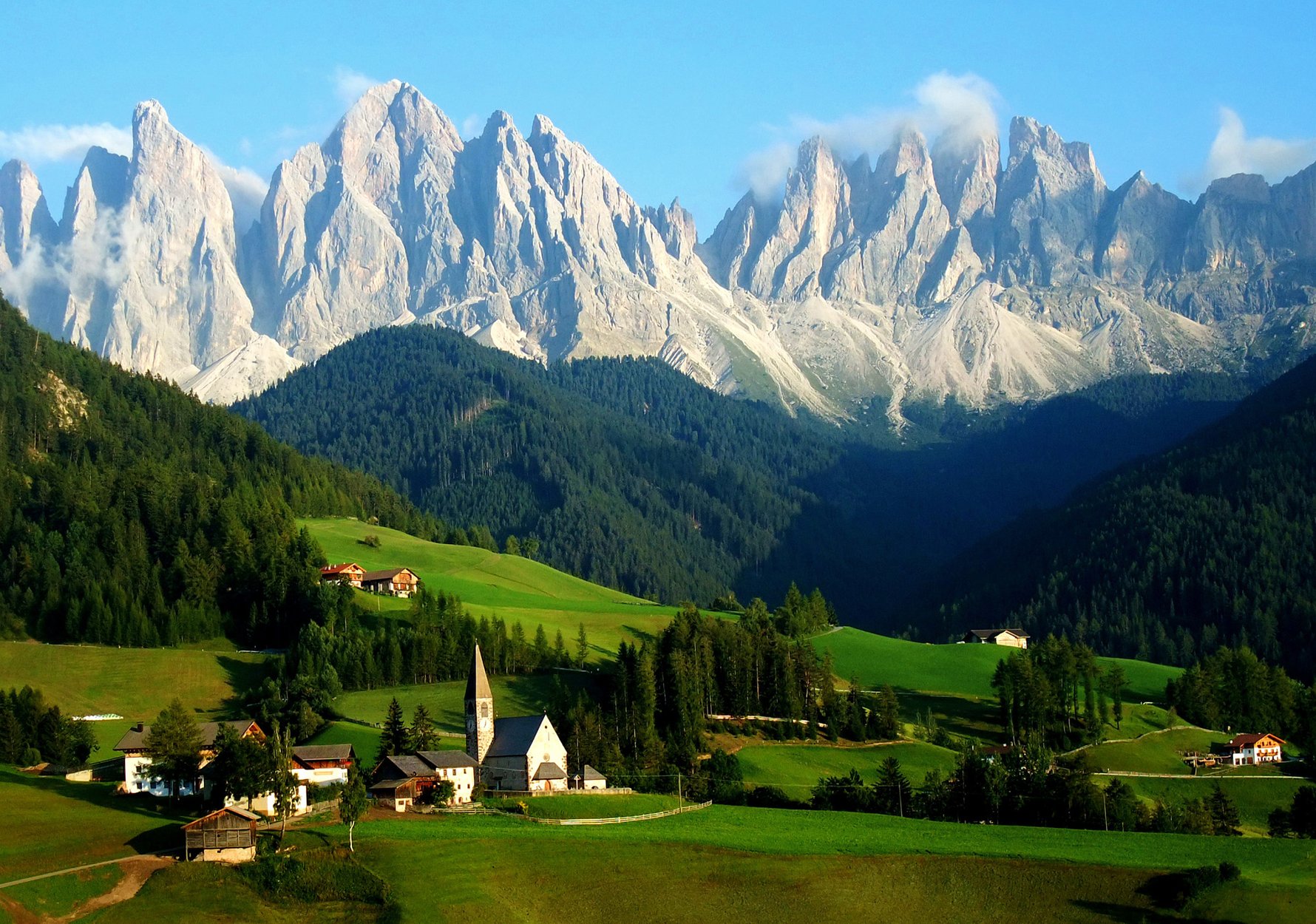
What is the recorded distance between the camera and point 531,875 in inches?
3329

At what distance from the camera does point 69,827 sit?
298 ft

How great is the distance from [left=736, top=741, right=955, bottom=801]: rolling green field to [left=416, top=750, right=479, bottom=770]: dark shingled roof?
22.5 metres

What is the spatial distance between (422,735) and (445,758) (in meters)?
6.82

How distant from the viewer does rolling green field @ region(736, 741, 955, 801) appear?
12291 cm

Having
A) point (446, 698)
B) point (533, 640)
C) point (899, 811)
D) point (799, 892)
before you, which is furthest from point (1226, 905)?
point (533, 640)

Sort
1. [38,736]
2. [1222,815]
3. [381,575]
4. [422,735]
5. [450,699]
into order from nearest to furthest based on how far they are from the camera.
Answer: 1. [1222,815]
2. [422,735]
3. [38,736]
4. [450,699]
5. [381,575]

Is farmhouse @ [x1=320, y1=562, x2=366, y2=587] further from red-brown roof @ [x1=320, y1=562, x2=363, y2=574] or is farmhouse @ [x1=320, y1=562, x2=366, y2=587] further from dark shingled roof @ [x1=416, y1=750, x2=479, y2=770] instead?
dark shingled roof @ [x1=416, y1=750, x2=479, y2=770]

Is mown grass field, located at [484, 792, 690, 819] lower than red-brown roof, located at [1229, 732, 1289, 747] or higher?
lower

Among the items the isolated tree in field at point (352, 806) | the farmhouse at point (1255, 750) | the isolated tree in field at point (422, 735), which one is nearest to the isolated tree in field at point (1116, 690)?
the farmhouse at point (1255, 750)

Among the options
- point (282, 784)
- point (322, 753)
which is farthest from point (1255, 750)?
point (282, 784)

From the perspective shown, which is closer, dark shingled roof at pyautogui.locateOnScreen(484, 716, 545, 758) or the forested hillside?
dark shingled roof at pyautogui.locateOnScreen(484, 716, 545, 758)

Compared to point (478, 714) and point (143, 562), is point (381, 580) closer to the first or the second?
point (143, 562)

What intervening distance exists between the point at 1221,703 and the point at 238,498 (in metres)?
118

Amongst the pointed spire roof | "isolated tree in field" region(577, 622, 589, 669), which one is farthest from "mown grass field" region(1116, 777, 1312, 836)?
"isolated tree in field" region(577, 622, 589, 669)
